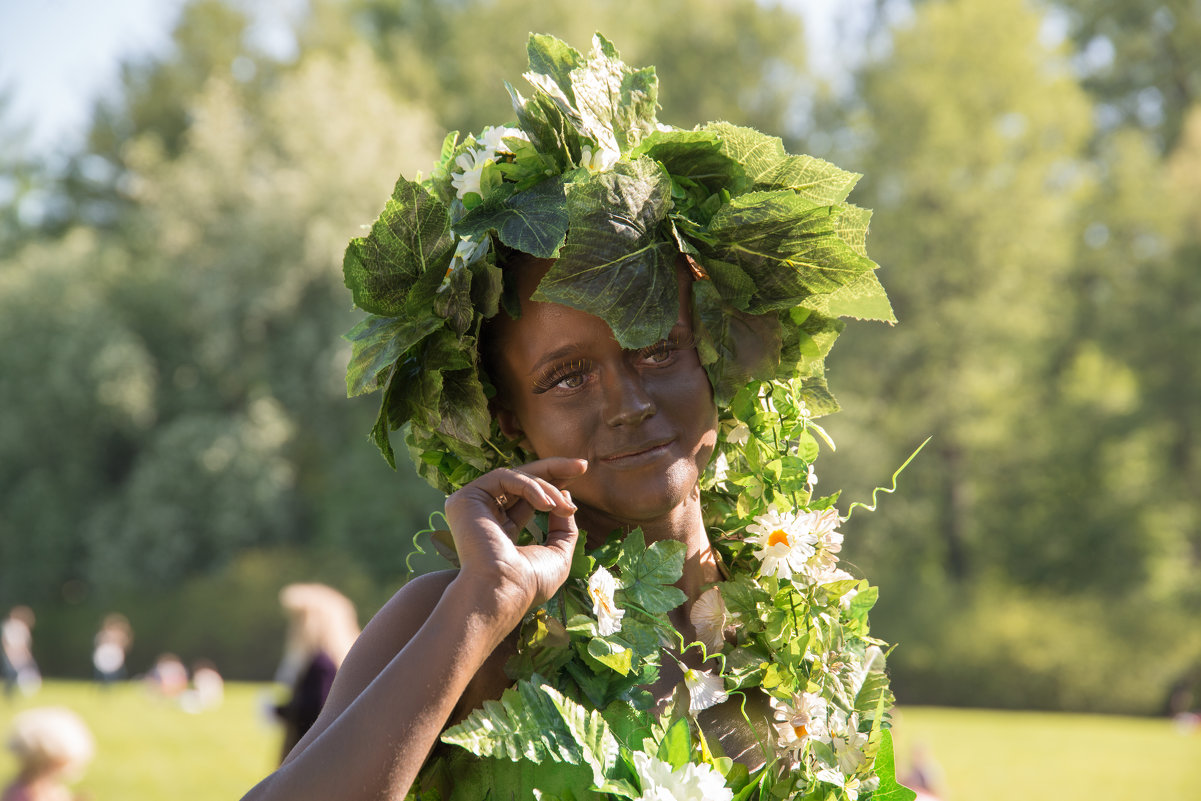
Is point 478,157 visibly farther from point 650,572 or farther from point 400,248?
point 650,572

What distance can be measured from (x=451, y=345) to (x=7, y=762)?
37.4ft

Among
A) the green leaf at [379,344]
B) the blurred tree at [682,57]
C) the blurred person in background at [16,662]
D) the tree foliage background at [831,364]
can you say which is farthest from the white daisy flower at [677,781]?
the blurred tree at [682,57]

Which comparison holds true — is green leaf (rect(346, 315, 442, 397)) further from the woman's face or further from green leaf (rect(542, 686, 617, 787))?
green leaf (rect(542, 686, 617, 787))

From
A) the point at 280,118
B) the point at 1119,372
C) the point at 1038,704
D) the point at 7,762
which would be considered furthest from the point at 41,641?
the point at 1119,372

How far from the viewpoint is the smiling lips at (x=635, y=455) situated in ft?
6.82

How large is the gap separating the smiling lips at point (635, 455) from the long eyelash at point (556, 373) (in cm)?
17

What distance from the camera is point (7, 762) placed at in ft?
37.4

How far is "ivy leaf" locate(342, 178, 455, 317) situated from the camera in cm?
210

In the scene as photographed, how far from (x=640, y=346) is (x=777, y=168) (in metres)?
0.52

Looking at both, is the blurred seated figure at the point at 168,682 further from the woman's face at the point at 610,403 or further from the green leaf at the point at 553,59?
the green leaf at the point at 553,59

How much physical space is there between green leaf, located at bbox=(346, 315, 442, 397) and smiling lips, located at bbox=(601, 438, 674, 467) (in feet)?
1.35

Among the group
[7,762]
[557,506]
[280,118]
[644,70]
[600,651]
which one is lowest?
[7,762]

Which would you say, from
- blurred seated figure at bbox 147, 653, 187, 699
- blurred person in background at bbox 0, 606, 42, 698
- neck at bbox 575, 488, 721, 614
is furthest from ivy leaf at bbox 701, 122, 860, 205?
blurred person in background at bbox 0, 606, 42, 698

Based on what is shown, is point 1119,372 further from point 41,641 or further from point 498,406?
point 498,406
